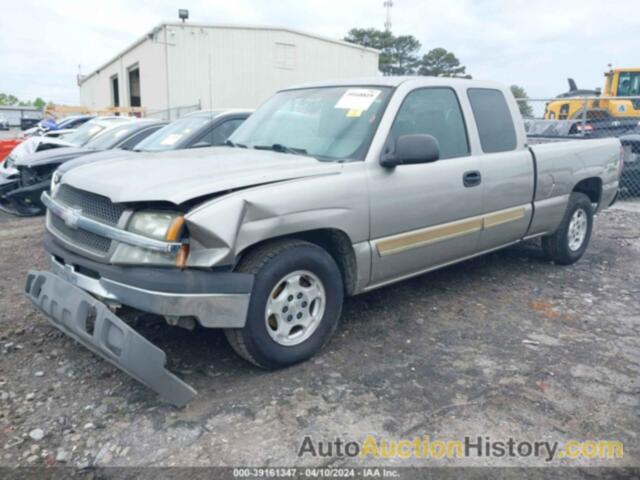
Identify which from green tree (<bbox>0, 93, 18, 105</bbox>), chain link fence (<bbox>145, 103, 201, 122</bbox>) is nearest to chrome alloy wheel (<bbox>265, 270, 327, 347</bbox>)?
chain link fence (<bbox>145, 103, 201, 122</bbox>)

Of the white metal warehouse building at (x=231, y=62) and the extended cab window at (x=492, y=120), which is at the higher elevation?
the white metal warehouse building at (x=231, y=62)

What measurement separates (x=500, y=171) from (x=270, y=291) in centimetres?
248

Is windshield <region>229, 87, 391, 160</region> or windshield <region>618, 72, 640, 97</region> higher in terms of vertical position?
windshield <region>618, 72, 640, 97</region>

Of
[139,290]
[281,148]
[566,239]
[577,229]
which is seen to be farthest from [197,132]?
[577,229]

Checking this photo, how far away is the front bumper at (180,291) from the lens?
9.57 feet

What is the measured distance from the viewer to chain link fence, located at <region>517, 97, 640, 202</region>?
986 cm

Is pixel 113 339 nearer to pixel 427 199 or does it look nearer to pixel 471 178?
pixel 427 199

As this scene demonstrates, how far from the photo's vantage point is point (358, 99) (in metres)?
4.11

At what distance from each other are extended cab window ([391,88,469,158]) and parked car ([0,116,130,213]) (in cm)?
644

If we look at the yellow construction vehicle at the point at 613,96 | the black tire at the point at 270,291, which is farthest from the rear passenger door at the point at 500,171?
the yellow construction vehicle at the point at 613,96

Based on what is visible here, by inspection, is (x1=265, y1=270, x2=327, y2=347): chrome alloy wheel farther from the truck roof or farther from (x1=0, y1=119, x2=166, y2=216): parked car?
(x1=0, y1=119, x2=166, y2=216): parked car

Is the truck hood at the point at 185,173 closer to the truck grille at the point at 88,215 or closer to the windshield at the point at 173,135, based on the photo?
the truck grille at the point at 88,215

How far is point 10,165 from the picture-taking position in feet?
27.9

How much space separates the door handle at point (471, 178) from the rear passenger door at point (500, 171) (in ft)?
0.22
